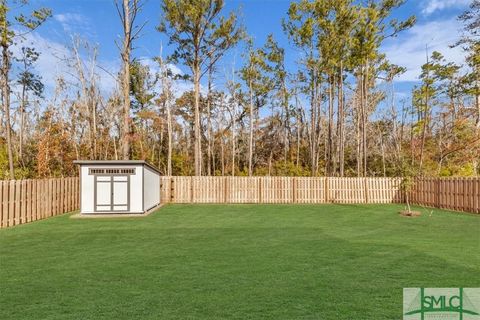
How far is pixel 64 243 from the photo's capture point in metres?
7.69

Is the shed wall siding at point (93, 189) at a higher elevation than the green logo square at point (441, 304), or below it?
higher

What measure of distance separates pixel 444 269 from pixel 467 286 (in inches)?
32.7

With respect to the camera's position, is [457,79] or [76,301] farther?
[457,79]

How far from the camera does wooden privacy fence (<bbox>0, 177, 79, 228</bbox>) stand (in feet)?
35.4

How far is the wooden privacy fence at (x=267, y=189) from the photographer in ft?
65.6

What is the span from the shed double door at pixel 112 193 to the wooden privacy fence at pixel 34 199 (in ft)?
5.29

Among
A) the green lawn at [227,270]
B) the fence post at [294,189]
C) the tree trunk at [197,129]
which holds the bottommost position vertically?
the green lawn at [227,270]

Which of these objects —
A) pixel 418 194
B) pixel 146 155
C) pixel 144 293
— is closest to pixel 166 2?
pixel 146 155

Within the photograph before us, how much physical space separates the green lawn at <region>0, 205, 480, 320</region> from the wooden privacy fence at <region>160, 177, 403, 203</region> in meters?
10.3

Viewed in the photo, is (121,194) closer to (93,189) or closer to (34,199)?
(93,189)

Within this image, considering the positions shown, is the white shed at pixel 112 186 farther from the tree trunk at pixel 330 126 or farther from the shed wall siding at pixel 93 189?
the tree trunk at pixel 330 126

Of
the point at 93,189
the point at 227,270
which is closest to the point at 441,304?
the point at 227,270

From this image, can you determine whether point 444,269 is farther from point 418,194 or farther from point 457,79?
point 457,79

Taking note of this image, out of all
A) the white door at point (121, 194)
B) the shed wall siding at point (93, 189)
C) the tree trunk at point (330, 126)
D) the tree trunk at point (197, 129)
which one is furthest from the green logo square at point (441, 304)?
the tree trunk at point (330, 126)
